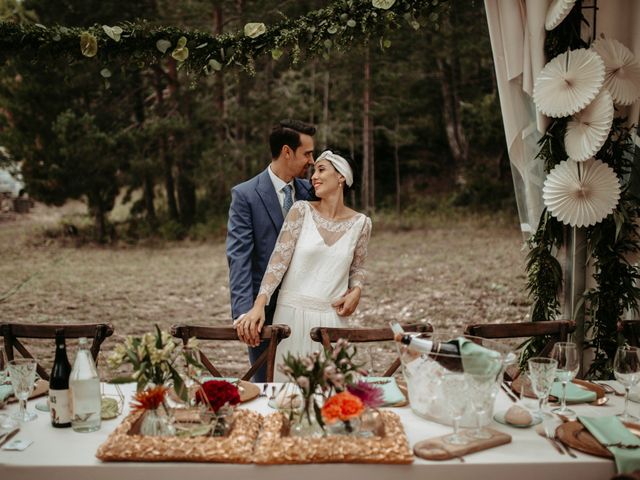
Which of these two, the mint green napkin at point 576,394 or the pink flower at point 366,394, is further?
the mint green napkin at point 576,394

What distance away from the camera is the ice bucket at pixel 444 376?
1.70m

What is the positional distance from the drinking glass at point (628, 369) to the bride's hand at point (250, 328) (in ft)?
4.18

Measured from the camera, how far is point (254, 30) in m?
2.98

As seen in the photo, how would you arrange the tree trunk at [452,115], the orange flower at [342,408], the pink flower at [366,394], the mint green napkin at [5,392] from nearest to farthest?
1. the orange flower at [342,408]
2. the pink flower at [366,394]
3. the mint green napkin at [5,392]
4. the tree trunk at [452,115]

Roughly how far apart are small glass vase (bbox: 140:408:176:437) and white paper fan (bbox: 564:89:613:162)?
6.58 ft

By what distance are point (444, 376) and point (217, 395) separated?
0.59 m

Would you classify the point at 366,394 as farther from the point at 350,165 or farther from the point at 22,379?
the point at 350,165

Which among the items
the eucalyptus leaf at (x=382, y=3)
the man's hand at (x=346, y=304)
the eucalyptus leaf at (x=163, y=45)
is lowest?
the man's hand at (x=346, y=304)

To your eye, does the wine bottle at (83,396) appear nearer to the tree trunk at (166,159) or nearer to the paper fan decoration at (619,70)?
the paper fan decoration at (619,70)

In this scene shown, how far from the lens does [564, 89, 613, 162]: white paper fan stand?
2.71 metres

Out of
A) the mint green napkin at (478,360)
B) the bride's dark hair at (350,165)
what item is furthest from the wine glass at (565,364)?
the bride's dark hair at (350,165)

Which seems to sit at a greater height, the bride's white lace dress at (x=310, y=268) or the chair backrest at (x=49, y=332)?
the bride's white lace dress at (x=310, y=268)

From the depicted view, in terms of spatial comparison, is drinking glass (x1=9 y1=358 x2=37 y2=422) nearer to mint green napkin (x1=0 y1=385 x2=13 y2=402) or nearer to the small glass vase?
mint green napkin (x1=0 y1=385 x2=13 y2=402)

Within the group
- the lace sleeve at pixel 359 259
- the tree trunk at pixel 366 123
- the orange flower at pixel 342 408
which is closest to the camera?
the orange flower at pixel 342 408
